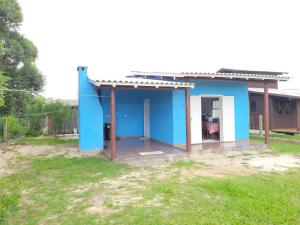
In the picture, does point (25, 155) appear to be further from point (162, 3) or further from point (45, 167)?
point (162, 3)

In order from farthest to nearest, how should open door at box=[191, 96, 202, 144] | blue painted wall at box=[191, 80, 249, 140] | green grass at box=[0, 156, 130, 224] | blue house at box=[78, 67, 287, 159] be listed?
blue painted wall at box=[191, 80, 249, 140], open door at box=[191, 96, 202, 144], blue house at box=[78, 67, 287, 159], green grass at box=[0, 156, 130, 224]

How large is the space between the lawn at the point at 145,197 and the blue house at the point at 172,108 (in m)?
2.13

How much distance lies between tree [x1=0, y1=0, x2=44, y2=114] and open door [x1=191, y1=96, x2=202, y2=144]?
9946 millimetres

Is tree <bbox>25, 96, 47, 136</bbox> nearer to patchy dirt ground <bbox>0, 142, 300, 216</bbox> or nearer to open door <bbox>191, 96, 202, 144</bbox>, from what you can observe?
patchy dirt ground <bbox>0, 142, 300, 216</bbox>

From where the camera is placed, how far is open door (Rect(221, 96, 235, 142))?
10.6 metres

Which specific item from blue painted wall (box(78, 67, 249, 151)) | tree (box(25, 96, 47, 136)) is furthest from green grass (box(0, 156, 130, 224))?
tree (box(25, 96, 47, 136))

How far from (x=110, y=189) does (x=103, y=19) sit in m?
16.5

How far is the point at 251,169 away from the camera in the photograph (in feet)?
21.3

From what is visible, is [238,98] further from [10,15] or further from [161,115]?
[10,15]

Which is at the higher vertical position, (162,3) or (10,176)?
(162,3)

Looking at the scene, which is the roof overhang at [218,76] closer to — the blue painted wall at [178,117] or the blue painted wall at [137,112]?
the blue painted wall at [178,117]

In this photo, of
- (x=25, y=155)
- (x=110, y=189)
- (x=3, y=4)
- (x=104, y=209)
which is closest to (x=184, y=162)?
(x=110, y=189)

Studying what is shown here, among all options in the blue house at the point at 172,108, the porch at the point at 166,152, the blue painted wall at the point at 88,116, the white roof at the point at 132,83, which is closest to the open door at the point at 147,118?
the blue house at the point at 172,108

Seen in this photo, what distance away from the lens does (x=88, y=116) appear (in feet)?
30.1
